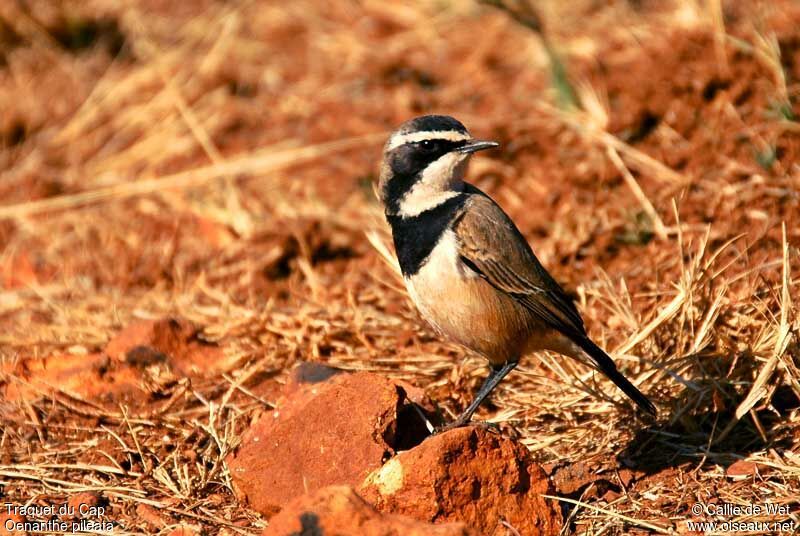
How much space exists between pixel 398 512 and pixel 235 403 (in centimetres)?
195

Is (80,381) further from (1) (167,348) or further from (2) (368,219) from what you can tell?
(2) (368,219)

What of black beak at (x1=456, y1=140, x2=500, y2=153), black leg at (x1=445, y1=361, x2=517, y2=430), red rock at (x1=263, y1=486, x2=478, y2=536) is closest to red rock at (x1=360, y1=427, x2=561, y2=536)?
red rock at (x1=263, y1=486, x2=478, y2=536)

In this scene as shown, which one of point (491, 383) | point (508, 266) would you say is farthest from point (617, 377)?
point (508, 266)

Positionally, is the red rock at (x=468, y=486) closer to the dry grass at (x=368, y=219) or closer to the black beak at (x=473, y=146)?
the dry grass at (x=368, y=219)

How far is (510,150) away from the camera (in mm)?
9797

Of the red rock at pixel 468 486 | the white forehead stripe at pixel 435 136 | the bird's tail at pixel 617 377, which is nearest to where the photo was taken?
the red rock at pixel 468 486

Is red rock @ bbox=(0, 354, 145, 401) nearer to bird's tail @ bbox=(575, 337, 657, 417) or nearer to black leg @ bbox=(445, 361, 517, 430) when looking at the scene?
black leg @ bbox=(445, 361, 517, 430)

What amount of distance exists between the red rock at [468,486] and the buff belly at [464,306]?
902 millimetres

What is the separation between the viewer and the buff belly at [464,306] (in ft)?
19.1

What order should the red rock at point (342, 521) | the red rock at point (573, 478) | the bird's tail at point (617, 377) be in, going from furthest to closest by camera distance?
the bird's tail at point (617, 377)
the red rock at point (573, 478)
the red rock at point (342, 521)

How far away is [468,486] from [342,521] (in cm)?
94

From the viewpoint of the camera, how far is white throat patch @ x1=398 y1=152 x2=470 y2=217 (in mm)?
6121

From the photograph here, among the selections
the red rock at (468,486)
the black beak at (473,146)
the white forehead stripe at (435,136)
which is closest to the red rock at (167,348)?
the white forehead stripe at (435,136)

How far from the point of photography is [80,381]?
268 inches
